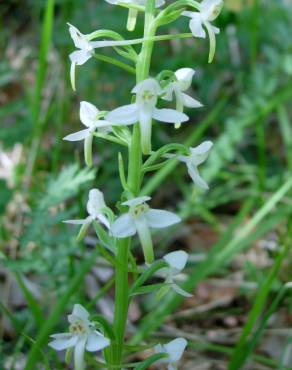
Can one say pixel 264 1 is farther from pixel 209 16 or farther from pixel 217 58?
pixel 209 16

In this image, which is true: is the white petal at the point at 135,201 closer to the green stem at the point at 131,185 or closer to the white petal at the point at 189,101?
the green stem at the point at 131,185

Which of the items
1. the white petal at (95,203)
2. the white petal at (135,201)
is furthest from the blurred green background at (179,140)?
the white petal at (135,201)

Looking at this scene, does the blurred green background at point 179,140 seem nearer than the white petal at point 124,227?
No

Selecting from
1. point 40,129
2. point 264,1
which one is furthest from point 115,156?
point 264,1

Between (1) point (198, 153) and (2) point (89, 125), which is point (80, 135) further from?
(1) point (198, 153)

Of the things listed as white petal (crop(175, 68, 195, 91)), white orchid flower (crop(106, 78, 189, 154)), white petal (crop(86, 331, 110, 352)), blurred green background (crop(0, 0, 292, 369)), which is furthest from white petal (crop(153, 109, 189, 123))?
blurred green background (crop(0, 0, 292, 369))

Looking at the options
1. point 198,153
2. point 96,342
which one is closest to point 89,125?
point 198,153

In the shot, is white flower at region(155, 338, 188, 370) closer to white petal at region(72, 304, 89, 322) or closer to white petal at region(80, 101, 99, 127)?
white petal at region(72, 304, 89, 322)
